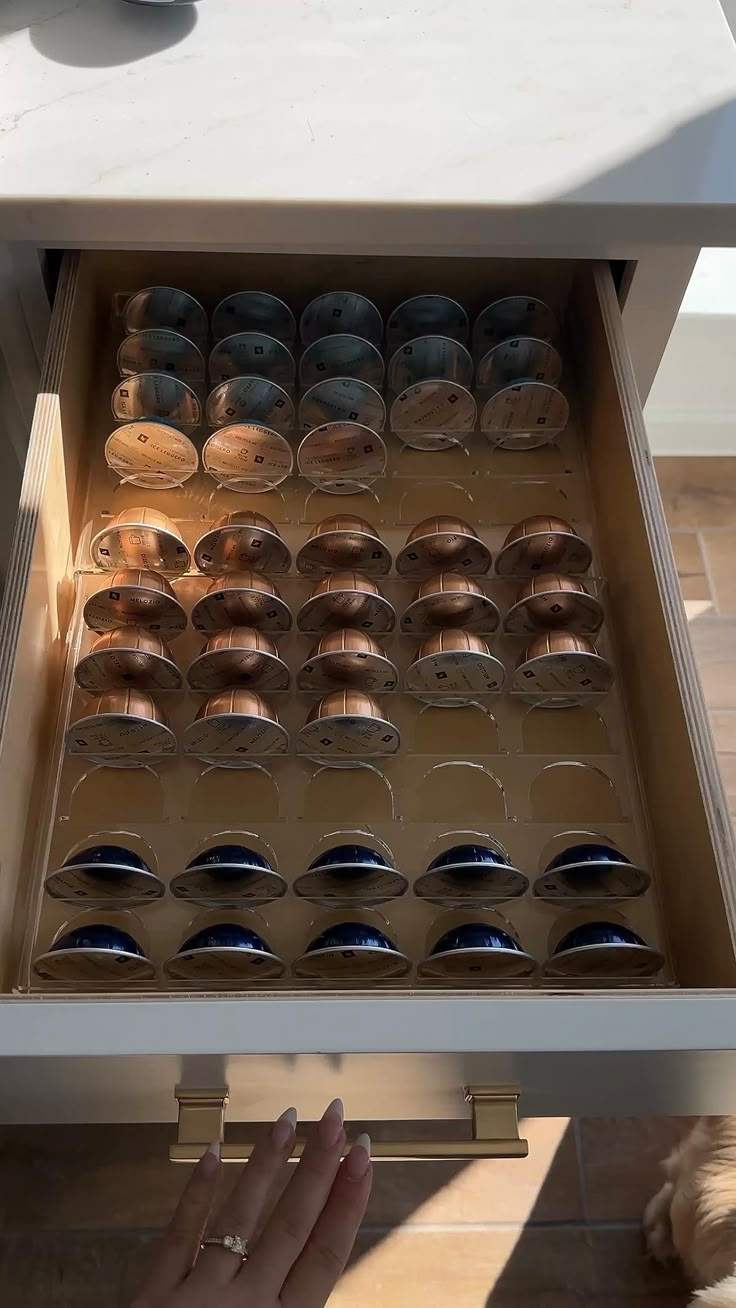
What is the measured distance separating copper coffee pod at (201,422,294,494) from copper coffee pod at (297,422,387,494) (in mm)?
18

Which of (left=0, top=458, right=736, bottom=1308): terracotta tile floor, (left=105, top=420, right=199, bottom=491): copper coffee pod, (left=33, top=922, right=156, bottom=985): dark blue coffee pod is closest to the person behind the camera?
(left=33, top=922, right=156, bottom=985): dark blue coffee pod

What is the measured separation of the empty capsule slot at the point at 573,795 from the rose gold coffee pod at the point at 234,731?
0.62 ft

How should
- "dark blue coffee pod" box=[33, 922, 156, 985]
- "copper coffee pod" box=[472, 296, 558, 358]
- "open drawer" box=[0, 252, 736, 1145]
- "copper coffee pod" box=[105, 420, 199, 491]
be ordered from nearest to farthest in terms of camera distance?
"open drawer" box=[0, 252, 736, 1145]
"dark blue coffee pod" box=[33, 922, 156, 985]
"copper coffee pod" box=[105, 420, 199, 491]
"copper coffee pod" box=[472, 296, 558, 358]

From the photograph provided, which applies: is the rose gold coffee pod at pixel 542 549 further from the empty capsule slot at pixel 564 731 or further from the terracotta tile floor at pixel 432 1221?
the terracotta tile floor at pixel 432 1221

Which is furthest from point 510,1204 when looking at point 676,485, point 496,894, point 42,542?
point 676,485

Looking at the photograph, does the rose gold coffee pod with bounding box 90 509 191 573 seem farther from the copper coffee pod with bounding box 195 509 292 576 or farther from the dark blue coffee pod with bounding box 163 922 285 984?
the dark blue coffee pod with bounding box 163 922 285 984

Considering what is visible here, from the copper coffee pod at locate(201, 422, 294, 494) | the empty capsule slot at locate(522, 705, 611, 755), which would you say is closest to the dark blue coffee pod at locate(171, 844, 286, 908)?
the empty capsule slot at locate(522, 705, 611, 755)

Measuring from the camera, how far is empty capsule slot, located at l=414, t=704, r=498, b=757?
0.84 metres

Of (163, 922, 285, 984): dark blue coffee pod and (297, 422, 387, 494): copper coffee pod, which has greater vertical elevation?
(297, 422, 387, 494): copper coffee pod

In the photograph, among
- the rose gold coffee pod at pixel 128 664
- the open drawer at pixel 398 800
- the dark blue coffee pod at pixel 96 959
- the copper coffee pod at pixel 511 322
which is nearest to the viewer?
the open drawer at pixel 398 800

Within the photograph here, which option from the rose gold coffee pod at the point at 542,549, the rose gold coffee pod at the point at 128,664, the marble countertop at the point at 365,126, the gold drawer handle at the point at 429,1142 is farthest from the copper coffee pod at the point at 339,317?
the gold drawer handle at the point at 429,1142

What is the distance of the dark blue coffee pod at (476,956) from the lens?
27.5 inches

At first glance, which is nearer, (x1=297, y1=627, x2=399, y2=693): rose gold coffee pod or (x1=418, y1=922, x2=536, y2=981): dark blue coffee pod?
(x1=418, y1=922, x2=536, y2=981): dark blue coffee pod

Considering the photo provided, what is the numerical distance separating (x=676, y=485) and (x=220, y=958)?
1.29 metres
